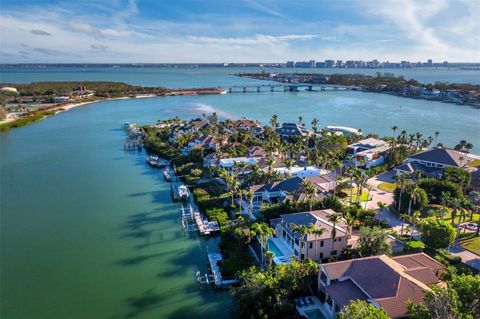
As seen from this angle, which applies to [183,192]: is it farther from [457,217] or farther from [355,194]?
[457,217]

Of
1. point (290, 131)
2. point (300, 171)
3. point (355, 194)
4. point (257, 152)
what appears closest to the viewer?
point (355, 194)

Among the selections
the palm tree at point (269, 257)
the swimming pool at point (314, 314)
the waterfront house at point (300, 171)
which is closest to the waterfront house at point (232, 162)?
the waterfront house at point (300, 171)

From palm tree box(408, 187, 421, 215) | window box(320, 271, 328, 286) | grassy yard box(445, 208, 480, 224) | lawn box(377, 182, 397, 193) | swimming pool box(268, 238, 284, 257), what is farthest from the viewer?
lawn box(377, 182, 397, 193)

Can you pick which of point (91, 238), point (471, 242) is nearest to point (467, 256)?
point (471, 242)

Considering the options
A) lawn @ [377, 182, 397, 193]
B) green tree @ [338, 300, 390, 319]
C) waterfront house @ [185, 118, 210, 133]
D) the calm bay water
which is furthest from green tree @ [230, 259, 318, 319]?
waterfront house @ [185, 118, 210, 133]

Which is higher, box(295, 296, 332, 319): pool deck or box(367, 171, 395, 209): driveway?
box(367, 171, 395, 209): driveway

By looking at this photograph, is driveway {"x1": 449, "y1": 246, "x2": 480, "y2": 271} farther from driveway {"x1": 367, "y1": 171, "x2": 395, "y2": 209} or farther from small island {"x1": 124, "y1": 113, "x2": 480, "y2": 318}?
driveway {"x1": 367, "y1": 171, "x2": 395, "y2": 209}

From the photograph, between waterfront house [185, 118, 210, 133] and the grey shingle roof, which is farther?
waterfront house [185, 118, 210, 133]
